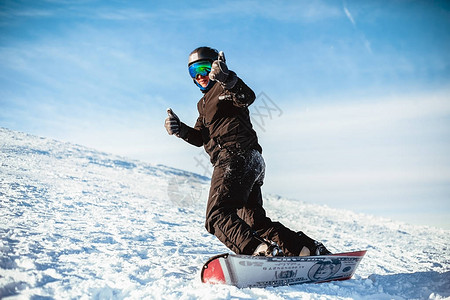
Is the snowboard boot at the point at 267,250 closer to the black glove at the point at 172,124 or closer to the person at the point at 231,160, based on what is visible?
the person at the point at 231,160

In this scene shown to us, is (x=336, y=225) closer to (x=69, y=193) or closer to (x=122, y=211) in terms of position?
(x=122, y=211)

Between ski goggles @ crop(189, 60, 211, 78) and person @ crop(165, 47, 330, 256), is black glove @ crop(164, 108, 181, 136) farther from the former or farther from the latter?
ski goggles @ crop(189, 60, 211, 78)

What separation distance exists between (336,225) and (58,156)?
7729mm

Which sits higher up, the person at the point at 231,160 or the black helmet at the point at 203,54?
the black helmet at the point at 203,54

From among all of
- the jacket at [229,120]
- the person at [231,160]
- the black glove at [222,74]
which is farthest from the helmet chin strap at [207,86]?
the black glove at [222,74]

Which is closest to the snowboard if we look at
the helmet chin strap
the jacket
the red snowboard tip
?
the red snowboard tip

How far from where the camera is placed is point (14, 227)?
10.2 feet

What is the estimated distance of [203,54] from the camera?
3.01 meters

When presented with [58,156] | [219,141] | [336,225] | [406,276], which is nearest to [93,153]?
[58,156]

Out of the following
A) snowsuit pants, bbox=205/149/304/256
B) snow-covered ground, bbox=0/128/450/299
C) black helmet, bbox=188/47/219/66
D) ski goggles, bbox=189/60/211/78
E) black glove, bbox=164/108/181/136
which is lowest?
snow-covered ground, bbox=0/128/450/299

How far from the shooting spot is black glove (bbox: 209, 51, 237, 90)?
7.99 ft

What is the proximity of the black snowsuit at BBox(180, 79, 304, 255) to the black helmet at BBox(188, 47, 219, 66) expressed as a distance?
0.30 metres

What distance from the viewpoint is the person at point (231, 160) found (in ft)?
8.14

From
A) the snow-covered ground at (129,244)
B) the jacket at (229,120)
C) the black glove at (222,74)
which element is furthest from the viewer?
the jacket at (229,120)
